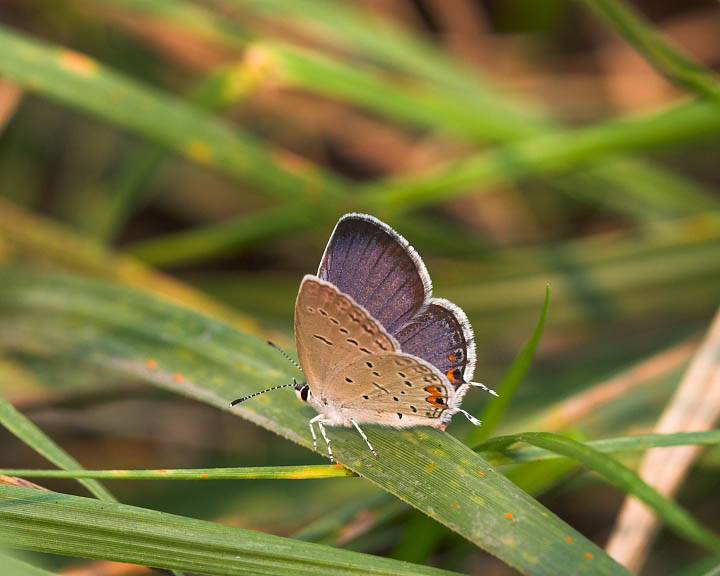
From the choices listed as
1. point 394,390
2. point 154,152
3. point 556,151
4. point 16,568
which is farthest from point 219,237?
point 16,568

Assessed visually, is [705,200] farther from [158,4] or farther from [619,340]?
[158,4]

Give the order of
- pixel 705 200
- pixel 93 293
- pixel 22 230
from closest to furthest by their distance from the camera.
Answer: pixel 93 293
pixel 22 230
pixel 705 200

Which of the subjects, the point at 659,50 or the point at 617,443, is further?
the point at 659,50

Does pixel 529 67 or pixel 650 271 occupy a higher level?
pixel 529 67

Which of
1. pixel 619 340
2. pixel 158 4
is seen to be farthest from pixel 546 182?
pixel 158 4

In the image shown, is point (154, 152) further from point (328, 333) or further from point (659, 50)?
point (659, 50)

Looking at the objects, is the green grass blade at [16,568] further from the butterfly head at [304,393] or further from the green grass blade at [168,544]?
the butterfly head at [304,393]

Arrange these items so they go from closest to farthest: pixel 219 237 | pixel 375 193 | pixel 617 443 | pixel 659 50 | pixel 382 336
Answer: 1. pixel 617 443
2. pixel 382 336
3. pixel 659 50
4. pixel 375 193
5. pixel 219 237
